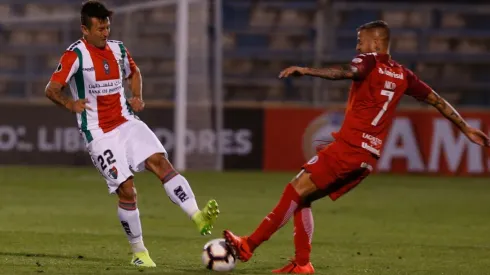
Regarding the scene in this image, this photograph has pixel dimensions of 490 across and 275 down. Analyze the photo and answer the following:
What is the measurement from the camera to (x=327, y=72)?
277 inches

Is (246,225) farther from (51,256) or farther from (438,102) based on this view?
(438,102)

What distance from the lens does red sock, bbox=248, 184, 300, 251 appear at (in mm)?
7434

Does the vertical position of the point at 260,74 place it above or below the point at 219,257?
below

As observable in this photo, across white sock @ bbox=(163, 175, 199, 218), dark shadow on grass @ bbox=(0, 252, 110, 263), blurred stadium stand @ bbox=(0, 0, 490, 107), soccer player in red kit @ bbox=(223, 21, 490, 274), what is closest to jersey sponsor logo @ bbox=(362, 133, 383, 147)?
soccer player in red kit @ bbox=(223, 21, 490, 274)

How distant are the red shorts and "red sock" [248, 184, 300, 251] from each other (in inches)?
7.3

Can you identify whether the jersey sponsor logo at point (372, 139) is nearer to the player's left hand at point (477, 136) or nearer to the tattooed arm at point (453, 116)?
the tattooed arm at point (453, 116)

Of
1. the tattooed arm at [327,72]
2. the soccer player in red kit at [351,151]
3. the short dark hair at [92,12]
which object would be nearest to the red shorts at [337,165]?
the soccer player in red kit at [351,151]

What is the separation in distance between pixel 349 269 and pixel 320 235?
2.79 metres

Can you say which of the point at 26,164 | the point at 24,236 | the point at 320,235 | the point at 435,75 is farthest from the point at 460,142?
the point at 24,236

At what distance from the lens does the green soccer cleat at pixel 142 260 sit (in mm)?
7934

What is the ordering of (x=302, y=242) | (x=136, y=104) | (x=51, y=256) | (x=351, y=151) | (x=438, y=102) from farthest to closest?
(x=51, y=256), (x=136, y=104), (x=438, y=102), (x=302, y=242), (x=351, y=151)

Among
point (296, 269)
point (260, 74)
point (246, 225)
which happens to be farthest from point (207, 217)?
point (260, 74)

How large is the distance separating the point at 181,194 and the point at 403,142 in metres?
11.9

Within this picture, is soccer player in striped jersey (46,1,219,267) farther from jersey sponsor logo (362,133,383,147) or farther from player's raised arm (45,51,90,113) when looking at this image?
jersey sponsor logo (362,133,383,147)
